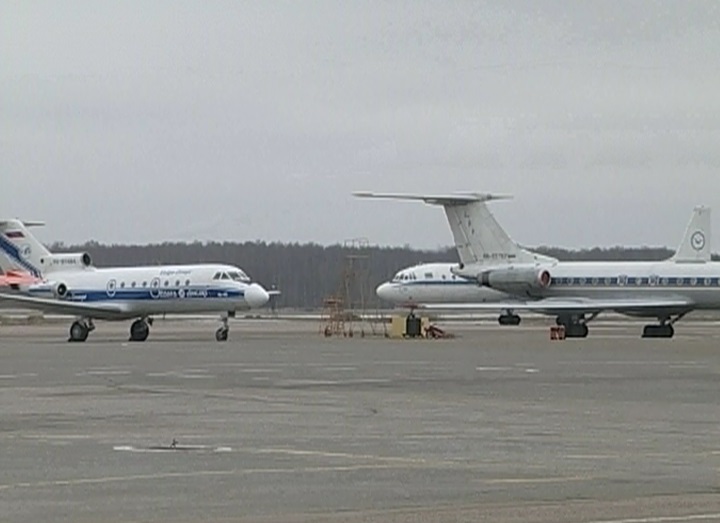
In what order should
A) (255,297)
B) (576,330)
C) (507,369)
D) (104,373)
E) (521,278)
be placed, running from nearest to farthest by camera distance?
(104,373), (507,369), (255,297), (576,330), (521,278)

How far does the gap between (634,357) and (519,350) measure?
5.48m

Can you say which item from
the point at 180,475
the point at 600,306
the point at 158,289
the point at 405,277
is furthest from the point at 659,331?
the point at 180,475

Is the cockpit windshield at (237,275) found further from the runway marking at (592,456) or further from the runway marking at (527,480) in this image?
the runway marking at (527,480)

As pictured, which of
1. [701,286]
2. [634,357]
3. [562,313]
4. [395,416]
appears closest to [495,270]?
[562,313]

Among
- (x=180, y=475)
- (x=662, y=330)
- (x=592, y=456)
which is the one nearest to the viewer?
(x=180, y=475)

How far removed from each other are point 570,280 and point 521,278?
2182 mm

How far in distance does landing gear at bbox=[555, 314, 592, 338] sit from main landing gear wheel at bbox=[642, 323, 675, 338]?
2549 millimetres

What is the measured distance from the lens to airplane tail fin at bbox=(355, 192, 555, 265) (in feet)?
225

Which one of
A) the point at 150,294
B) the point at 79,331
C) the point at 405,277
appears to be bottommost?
the point at 79,331

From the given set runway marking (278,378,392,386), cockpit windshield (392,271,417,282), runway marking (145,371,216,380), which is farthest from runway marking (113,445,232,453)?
cockpit windshield (392,271,417,282)

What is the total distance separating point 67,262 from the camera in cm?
6431

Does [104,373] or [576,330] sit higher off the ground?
[576,330]

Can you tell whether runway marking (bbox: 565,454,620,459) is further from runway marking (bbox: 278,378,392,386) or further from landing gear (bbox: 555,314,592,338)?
landing gear (bbox: 555,314,592,338)

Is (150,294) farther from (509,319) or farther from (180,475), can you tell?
(180,475)
